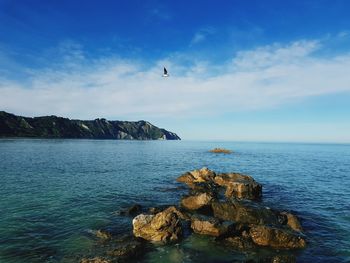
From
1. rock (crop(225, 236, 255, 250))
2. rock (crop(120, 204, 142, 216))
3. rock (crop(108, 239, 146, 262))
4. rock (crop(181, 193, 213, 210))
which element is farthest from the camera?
rock (crop(181, 193, 213, 210))

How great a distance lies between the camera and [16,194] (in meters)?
36.0

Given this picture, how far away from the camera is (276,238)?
22.4 m

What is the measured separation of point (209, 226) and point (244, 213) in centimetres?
475

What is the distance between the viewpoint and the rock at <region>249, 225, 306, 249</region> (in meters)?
22.2

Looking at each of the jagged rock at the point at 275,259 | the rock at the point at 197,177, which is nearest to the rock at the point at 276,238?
the jagged rock at the point at 275,259

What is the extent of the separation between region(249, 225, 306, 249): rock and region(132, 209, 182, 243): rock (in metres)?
6.33

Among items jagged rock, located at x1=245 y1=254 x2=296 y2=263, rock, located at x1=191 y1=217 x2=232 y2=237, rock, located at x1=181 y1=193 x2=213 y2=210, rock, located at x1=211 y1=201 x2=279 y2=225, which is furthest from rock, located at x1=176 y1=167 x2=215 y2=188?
jagged rock, located at x1=245 y1=254 x2=296 y2=263

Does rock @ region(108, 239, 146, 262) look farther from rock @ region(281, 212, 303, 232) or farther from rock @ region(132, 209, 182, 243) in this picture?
rock @ region(281, 212, 303, 232)

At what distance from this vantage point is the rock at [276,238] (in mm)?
22172

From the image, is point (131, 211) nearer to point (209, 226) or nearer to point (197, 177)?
point (209, 226)

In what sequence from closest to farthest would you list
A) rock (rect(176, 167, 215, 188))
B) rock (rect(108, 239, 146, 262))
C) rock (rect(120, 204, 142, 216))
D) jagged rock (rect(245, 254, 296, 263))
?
jagged rock (rect(245, 254, 296, 263))
rock (rect(108, 239, 146, 262))
rock (rect(120, 204, 142, 216))
rock (rect(176, 167, 215, 188))

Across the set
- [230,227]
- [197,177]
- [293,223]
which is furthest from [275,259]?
[197,177]

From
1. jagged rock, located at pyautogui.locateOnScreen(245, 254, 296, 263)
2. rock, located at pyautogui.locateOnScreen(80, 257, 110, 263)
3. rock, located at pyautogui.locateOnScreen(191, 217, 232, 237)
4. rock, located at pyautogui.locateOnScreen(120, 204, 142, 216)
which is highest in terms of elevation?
rock, located at pyautogui.locateOnScreen(191, 217, 232, 237)

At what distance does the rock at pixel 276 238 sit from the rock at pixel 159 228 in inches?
249
